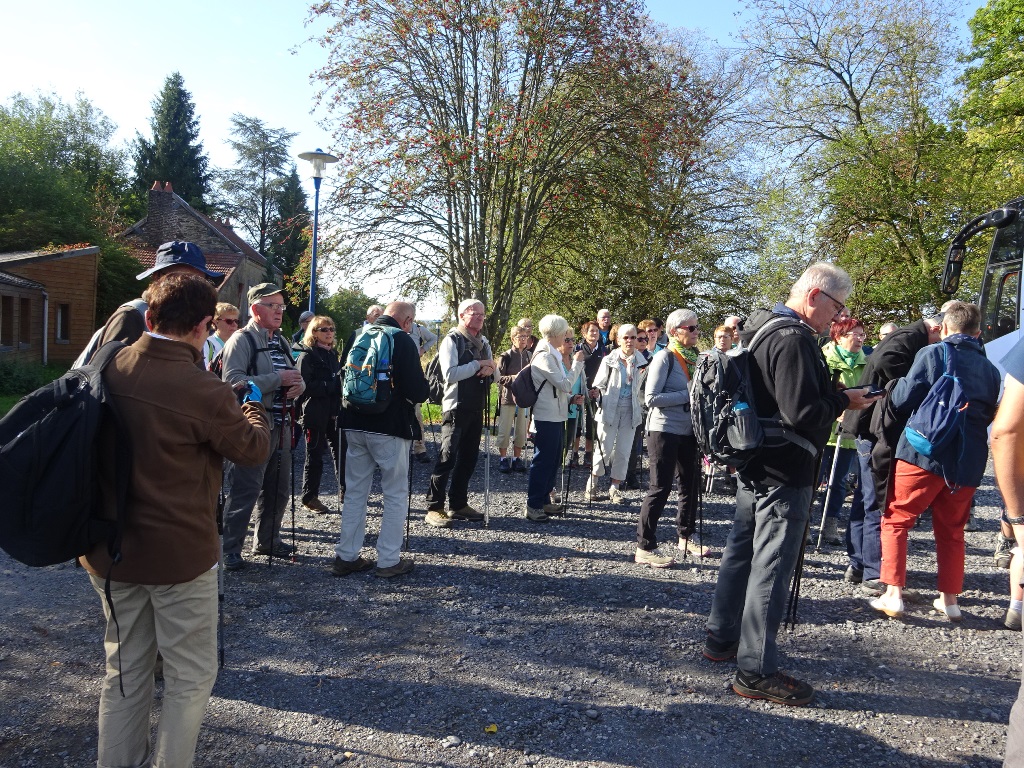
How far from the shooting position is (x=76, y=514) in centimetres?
224

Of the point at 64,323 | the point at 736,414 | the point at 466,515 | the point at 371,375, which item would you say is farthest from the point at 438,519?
the point at 64,323

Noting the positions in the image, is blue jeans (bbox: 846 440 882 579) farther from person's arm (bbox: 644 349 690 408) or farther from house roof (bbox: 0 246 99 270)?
house roof (bbox: 0 246 99 270)

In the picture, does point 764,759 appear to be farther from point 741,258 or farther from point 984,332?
point 741,258

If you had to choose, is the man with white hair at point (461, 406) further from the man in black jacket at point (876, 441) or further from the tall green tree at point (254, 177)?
the tall green tree at point (254, 177)

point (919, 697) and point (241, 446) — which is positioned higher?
point (241, 446)

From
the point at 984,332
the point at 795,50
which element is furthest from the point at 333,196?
the point at 795,50

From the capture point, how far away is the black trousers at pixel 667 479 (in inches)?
218

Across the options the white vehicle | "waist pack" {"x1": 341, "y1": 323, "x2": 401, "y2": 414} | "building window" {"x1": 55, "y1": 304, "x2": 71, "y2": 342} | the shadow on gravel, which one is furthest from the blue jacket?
"building window" {"x1": 55, "y1": 304, "x2": 71, "y2": 342}

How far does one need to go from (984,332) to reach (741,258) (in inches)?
484

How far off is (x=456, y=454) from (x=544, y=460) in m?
0.89

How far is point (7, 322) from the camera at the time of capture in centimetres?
2391

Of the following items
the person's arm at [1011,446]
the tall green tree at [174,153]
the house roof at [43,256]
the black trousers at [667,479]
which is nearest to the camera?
the person's arm at [1011,446]

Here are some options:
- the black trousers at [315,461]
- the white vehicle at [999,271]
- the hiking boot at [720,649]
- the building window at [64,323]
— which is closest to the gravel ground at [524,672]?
the hiking boot at [720,649]

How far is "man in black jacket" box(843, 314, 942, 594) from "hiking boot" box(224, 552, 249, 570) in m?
4.66
